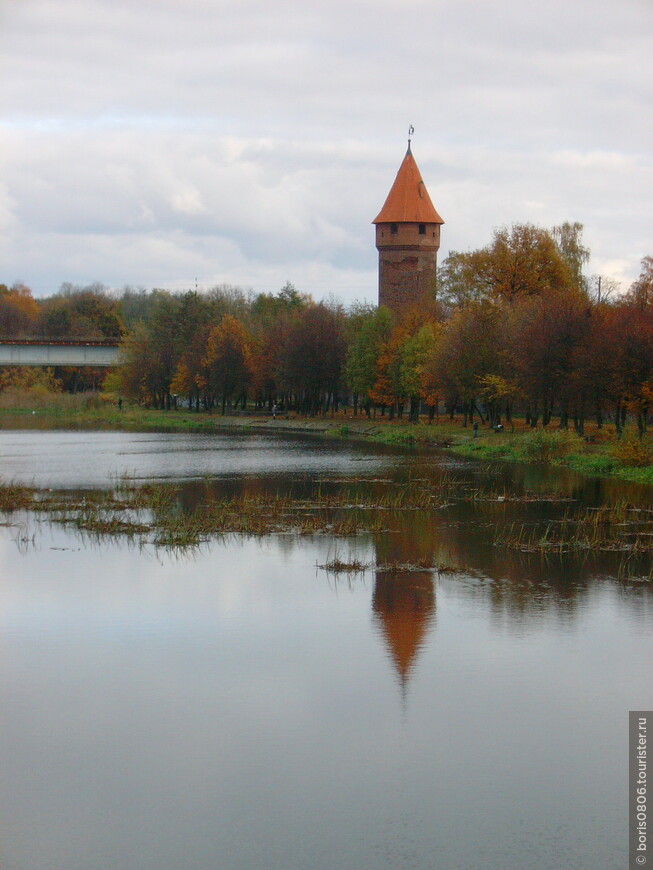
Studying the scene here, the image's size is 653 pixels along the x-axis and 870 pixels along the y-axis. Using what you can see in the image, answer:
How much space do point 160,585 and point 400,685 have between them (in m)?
6.06

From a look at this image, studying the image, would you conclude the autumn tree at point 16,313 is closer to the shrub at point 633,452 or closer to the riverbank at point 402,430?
the riverbank at point 402,430

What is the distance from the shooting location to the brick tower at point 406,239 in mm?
82062

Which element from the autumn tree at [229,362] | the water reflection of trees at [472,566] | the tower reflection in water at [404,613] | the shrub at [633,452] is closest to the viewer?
the tower reflection in water at [404,613]

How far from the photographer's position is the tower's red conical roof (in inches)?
3228

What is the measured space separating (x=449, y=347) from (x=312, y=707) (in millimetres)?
41326

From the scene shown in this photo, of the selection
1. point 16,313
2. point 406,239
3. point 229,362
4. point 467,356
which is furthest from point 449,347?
point 16,313

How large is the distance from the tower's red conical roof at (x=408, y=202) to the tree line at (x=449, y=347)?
8233 millimetres

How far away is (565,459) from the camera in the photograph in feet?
127

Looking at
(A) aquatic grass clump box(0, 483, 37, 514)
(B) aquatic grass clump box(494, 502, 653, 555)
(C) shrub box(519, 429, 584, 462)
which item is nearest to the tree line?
(C) shrub box(519, 429, 584, 462)

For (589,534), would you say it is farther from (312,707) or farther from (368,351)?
(368,351)

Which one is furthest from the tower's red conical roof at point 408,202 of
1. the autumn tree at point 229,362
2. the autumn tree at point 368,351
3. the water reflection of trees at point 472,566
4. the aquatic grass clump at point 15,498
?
the aquatic grass clump at point 15,498

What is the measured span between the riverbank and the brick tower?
1306 cm

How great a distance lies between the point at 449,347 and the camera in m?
51.9

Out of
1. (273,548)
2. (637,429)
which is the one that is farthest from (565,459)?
(273,548)
